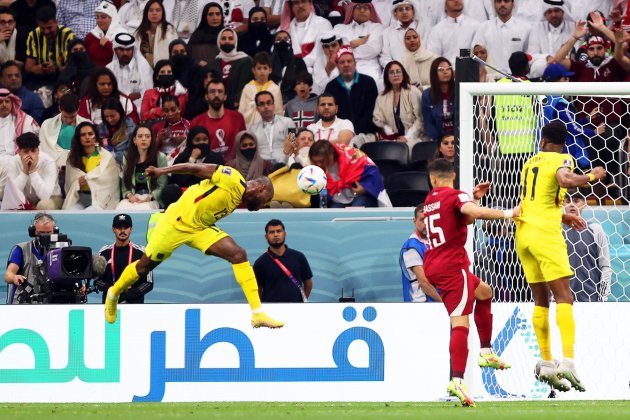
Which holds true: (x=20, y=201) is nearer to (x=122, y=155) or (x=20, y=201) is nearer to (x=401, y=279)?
(x=122, y=155)

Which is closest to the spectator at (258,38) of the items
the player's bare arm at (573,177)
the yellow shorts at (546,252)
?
the yellow shorts at (546,252)

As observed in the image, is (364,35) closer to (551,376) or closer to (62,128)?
(62,128)

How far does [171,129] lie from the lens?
16.2 meters

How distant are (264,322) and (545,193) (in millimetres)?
2766

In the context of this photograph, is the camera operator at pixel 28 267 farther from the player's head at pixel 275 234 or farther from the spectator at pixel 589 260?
the spectator at pixel 589 260

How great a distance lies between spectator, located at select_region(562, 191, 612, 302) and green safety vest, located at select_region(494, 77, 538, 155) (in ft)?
2.73

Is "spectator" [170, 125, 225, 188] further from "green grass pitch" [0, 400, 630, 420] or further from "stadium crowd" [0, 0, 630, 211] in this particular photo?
"green grass pitch" [0, 400, 630, 420]

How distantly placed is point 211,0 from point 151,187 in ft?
10.9

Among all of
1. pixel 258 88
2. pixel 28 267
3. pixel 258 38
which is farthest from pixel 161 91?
pixel 28 267

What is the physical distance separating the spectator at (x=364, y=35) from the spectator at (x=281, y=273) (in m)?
3.64

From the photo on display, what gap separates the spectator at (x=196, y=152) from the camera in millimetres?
15367

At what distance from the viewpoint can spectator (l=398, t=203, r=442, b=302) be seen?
1291 centimetres

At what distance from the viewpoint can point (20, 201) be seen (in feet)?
50.7

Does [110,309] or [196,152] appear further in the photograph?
[196,152]
